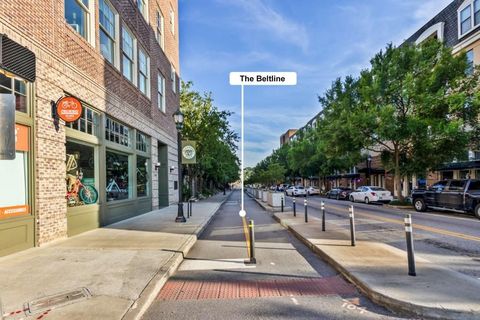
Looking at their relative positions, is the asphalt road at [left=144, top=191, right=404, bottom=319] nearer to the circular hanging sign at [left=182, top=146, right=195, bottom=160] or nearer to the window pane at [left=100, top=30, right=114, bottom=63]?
the window pane at [left=100, top=30, right=114, bottom=63]

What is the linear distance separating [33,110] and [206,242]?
551 centimetres

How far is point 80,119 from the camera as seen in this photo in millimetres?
11195

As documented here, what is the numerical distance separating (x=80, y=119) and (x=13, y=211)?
4155mm

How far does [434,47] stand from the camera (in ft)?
73.6

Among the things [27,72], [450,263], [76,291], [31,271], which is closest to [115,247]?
[31,271]

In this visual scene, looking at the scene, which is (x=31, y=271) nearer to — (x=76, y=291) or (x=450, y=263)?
(x=76, y=291)

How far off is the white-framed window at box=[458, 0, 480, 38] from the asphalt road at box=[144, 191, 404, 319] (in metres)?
25.0

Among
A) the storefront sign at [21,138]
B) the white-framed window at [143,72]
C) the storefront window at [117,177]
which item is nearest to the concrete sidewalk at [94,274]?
the storefront sign at [21,138]

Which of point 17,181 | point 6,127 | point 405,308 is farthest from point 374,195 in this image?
point 6,127

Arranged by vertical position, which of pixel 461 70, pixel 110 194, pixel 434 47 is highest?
pixel 434 47

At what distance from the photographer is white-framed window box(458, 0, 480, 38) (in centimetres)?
2491

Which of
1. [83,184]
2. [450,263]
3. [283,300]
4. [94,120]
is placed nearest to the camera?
[283,300]

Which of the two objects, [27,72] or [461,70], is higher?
[461,70]

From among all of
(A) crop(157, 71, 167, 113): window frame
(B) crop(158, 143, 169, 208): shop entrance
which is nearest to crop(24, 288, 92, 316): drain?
(A) crop(157, 71, 167, 113): window frame
